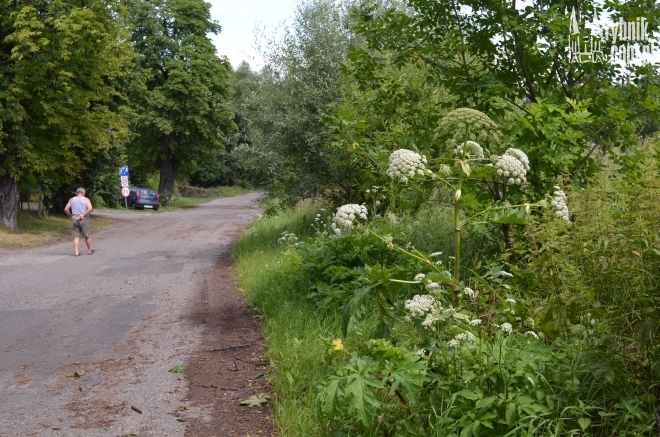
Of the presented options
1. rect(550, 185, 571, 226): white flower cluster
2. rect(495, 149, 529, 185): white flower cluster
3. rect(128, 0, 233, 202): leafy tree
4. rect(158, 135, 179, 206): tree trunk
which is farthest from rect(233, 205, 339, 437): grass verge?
rect(158, 135, 179, 206): tree trunk

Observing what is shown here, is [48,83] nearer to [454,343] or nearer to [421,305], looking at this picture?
[421,305]

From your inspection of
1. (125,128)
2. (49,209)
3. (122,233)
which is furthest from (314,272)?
(49,209)

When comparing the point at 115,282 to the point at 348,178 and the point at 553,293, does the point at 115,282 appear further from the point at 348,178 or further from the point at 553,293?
the point at 553,293

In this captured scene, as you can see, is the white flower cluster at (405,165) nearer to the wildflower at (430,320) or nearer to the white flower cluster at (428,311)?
the white flower cluster at (428,311)

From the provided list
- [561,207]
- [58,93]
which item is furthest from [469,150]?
[58,93]

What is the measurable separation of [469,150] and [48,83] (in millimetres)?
25406

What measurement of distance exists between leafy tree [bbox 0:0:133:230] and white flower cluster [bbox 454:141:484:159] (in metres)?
24.1

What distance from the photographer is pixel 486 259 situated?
7078 mm

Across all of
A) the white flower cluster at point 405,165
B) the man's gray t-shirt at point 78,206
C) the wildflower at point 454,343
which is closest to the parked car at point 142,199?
the man's gray t-shirt at point 78,206

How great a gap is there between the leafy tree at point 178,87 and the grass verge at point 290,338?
1746 inches

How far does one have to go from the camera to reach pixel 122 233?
30.6 metres

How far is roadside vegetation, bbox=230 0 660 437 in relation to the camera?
13.8ft

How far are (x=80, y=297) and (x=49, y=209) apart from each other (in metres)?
30.0

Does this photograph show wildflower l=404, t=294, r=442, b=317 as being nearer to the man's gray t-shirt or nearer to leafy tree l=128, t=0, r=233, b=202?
the man's gray t-shirt
